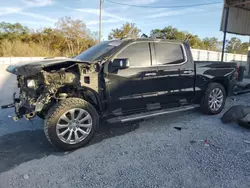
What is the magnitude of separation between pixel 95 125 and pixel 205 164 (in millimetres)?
1881

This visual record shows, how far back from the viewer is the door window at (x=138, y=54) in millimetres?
3998

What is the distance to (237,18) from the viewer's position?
12.8 meters

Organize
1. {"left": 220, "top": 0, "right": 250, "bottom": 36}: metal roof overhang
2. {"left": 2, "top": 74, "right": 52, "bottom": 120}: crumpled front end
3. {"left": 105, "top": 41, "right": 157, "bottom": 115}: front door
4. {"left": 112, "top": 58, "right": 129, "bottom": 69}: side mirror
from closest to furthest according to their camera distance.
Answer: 1. {"left": 2, "top": 74, "right": 52, "bottom": 120}: crumpled front end
2. {"left": 112, "top": 58, "right": 129, "bottom": 69}: side mirror
3. {"left": 105, "top": 41, "right": 157, "bottom": 115}: front door
4. {"left": 220, "top": 0, "right": 250, "bottom": 36}: metal roof overhang

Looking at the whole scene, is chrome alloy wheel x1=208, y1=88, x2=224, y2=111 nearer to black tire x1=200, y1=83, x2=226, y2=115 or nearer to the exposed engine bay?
black tire x1=200, y1=83, x2=226, y2=115

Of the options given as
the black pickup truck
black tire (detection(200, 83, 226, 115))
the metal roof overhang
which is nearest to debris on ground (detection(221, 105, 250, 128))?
black tire (detection(200, 83, 226, 115))

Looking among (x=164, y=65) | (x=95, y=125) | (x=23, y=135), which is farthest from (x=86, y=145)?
(x=164, y=65)

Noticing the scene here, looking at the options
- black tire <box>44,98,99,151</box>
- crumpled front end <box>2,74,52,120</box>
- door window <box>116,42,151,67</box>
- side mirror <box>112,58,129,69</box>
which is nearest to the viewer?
black tire <box>44,98,99,151</box>

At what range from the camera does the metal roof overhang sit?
11688mm

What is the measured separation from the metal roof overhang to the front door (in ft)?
31.9

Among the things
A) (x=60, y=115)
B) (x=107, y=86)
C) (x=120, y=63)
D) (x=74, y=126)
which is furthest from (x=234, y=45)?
(x=60, y=115)

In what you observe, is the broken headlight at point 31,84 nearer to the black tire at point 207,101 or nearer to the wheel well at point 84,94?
the wheel well at point 84,94

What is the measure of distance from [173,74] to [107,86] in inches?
62.2

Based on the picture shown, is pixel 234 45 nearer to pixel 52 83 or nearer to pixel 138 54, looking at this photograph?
pixel 138 54

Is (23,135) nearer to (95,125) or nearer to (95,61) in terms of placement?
(95,125)
